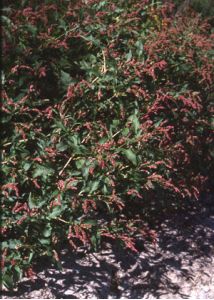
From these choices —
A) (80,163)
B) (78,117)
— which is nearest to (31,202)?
(80,163)

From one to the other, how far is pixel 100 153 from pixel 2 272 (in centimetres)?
90

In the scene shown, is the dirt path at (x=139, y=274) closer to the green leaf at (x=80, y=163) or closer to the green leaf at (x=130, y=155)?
the green leaf at (x=80, y=163)

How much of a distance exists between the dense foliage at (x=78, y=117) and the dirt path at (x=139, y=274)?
0.39 m

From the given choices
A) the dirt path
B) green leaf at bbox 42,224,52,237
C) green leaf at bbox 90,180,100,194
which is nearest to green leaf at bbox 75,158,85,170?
green leaf at bbox 90,180,100,194

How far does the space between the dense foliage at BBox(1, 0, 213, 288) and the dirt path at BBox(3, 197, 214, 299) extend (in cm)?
39

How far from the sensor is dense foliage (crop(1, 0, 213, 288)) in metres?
3.02

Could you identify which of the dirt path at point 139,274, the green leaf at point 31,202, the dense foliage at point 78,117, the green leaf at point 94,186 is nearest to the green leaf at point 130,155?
the dense foliage at point 78,117

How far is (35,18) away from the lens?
316cm

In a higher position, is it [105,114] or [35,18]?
[35,18]

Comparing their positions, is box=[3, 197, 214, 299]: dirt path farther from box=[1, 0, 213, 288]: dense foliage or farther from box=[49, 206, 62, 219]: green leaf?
box=[49, 206, 62, 219]: green leaf

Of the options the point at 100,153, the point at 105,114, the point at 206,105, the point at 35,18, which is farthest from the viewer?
the point at 206,105

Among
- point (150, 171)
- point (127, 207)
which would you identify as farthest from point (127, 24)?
point (127, 207)

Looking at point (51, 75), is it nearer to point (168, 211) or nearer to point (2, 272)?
point (2, 272)

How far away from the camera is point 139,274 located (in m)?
3.89
